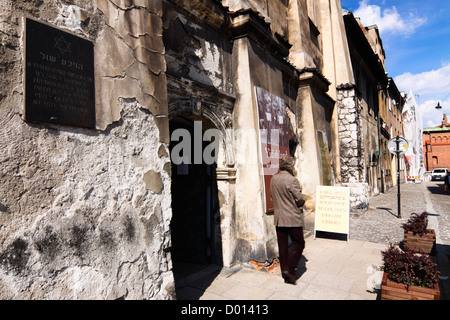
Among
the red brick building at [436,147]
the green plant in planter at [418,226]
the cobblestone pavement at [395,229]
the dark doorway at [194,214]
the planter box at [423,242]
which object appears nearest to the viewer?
the cobblestone pavement at [395,229]

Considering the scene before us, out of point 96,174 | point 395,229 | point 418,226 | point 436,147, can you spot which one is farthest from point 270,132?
point 436,147

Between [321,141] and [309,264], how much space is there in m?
4.86

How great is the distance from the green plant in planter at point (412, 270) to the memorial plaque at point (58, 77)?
3.29 m

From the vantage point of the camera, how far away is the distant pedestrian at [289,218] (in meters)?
3.98

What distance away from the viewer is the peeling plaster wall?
76.9 inches

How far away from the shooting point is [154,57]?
3.07 m

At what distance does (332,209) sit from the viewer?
22.0 feet

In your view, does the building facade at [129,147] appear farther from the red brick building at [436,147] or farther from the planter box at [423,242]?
the red brick building at [436,147]

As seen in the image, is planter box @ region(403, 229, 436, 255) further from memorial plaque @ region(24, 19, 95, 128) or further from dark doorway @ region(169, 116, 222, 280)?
memorial plaque @ region(24, 19, 95, 128)

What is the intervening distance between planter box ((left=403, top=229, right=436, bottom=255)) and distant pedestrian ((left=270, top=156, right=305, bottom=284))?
9.01ft

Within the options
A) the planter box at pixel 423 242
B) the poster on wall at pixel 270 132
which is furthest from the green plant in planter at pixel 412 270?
the planter box at pixel 423 242

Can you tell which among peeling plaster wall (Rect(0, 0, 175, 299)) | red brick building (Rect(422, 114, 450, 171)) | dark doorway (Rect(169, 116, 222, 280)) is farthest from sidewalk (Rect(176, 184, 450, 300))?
red brick building (Rect(422, 114, 450, 171))
